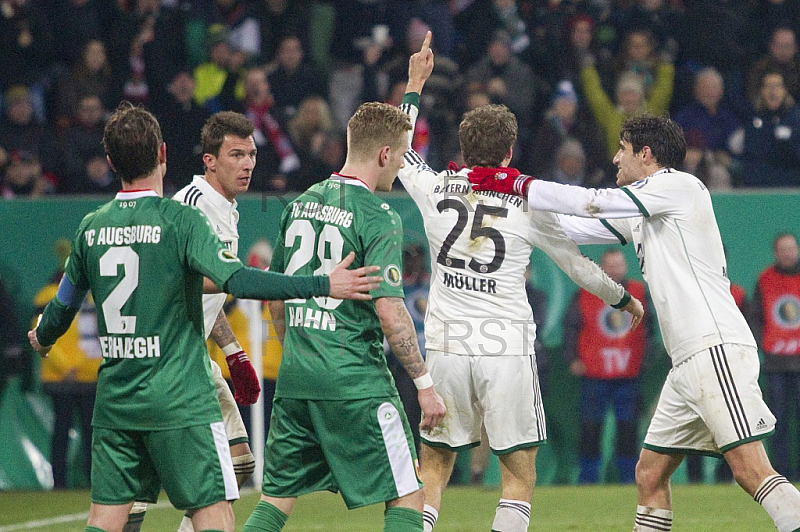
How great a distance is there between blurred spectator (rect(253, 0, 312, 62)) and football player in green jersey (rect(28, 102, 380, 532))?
927 cm

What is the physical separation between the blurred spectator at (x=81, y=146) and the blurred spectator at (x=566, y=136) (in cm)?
478

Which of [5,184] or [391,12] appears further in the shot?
[391,12]

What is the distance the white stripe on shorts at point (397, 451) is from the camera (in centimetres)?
500

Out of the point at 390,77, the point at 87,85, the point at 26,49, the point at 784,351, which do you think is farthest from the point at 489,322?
the point at 26,49

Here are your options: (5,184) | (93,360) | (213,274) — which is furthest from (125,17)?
(213,274)

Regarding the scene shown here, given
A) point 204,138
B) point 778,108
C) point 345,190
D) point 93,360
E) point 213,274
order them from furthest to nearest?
point 778,108
point 93,360
point 204,138
point 345,190
point 213,274

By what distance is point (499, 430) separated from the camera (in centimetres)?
593

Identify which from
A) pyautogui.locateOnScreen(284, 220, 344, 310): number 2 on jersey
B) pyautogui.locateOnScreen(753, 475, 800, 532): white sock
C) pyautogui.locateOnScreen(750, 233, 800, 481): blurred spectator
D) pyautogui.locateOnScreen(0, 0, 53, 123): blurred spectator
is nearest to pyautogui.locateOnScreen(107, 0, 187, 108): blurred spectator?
pyautogui.locateOnScreen(0, 0, 53, 123): blurred spectator

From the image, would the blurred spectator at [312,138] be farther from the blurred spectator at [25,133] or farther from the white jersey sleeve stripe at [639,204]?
the white jersey sleeve stripe at [639,204]

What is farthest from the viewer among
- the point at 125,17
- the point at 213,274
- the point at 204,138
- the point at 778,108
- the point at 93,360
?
the point at 125,17

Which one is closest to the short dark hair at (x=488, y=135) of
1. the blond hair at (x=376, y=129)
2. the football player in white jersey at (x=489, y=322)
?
the football player in white jersey at (x=489, y=322)

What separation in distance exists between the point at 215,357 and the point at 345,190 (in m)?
5.76

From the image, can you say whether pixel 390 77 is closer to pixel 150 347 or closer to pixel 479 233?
pixel 479 233

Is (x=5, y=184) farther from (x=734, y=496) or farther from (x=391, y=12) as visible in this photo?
(x=734, y=496)
